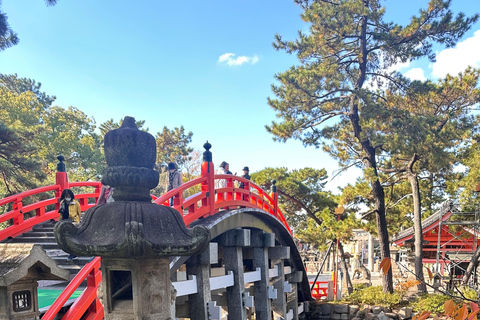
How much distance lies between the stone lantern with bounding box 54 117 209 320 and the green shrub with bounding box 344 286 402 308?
1173 cm

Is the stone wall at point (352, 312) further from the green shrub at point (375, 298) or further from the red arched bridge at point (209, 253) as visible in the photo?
the red arched bridge at point (209, 253)

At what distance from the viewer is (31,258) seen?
126 inches

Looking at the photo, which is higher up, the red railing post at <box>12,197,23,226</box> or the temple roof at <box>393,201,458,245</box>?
the red railing post at <box>12,197,23,226</box>

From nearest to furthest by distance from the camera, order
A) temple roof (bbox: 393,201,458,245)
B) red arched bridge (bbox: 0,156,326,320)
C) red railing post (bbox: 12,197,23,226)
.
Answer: red arched bridge (bbox: 0,156,326,320) → red railing post (bbox: 12,197,23,226) → temple roof (bbox: 393,201,458,245)

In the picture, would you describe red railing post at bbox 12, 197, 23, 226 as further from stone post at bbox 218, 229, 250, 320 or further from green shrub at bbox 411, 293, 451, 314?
green shrub at bbox 411, 293, 451, 314

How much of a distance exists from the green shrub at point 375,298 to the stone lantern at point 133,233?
38.5 ft

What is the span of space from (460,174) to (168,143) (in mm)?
27043

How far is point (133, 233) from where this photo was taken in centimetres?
288

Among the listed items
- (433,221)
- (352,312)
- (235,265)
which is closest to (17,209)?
(235,265)

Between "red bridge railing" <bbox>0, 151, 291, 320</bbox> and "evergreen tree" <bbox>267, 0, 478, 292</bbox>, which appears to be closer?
"red bridge railing" <bbox>0, 151, 291, 320</bbox>

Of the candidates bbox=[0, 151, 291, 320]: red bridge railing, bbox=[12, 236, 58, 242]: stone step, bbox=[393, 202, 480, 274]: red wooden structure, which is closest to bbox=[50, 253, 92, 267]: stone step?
bbox=[12, 236, 58, 242]: stone step

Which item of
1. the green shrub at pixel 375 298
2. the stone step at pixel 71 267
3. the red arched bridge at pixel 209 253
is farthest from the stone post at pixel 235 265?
the green shrub at pixel 375 298

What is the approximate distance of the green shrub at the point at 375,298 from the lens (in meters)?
12.7

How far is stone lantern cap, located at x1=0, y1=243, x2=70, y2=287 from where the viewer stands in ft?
10.2
